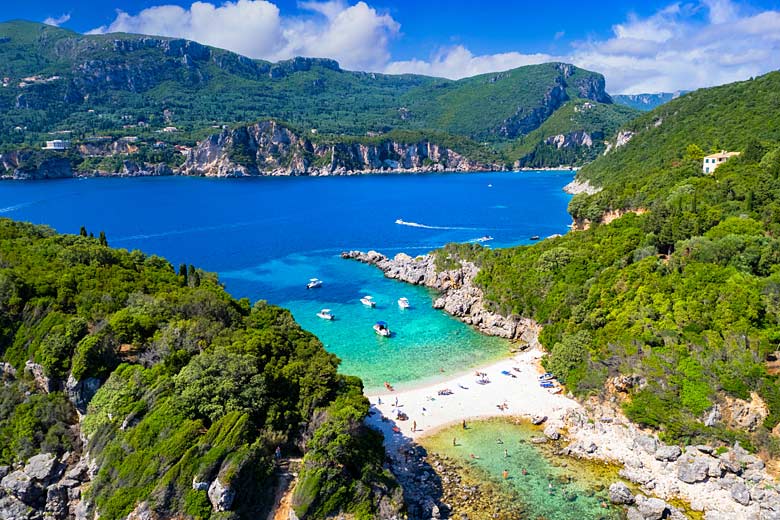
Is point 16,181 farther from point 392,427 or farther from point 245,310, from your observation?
point 392,427

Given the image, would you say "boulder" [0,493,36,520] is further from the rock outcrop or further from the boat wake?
the boat wake

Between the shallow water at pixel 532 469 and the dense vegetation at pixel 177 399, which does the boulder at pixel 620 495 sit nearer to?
the shallow water at pixel 532 469

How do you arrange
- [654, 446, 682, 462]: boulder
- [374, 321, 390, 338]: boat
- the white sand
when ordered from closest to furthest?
[654, 446, 682, 462]: boulder < the white sand < [374, 321, 390, 338]: boat

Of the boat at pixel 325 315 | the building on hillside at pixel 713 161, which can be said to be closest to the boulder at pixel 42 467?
the boat at pixel 325 315

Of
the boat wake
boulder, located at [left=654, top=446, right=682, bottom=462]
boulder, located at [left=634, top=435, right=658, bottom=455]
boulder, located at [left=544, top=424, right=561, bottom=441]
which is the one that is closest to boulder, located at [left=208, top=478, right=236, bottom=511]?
boulder, located at [left=544, top=424, right=561, bottom=441]

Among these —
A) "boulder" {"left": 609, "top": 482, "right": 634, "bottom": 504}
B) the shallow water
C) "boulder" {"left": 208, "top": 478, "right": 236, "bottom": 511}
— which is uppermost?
"boulder" {"left": 208, "top": 478, "right": 236, "bottom": 511}

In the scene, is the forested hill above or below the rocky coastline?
above

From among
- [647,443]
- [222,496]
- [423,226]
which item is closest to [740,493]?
[647,443]
